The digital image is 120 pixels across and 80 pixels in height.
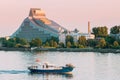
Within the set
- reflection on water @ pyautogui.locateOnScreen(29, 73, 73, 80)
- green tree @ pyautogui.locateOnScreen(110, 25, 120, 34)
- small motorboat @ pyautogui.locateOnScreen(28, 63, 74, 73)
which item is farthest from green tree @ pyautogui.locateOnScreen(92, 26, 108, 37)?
reflection on water @ pyautogui.locateOnScreen(29, 73, 73, 80)

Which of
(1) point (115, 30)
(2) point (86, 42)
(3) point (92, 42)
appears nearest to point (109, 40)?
(3) point (92, 42)

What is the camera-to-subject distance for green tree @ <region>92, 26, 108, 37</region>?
8565 centimetres

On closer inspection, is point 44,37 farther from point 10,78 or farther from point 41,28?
point 10,78

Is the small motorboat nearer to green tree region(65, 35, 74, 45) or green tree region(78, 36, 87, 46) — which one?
green tree region(78, 36, 87, 46)

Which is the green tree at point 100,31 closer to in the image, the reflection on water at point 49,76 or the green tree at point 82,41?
the green tree at point 82,41

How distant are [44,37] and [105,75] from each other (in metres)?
59.5

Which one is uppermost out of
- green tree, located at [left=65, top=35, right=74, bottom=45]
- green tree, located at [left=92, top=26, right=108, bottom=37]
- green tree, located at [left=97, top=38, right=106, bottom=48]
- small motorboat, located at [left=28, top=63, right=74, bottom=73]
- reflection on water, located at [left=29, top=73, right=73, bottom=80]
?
green tree, located at [left=92, top=26, right=108, bottom=37]

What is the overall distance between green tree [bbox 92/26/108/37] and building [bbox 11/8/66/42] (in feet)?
27.2

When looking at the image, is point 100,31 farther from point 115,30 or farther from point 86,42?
point 86,42

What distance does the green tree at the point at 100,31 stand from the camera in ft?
281

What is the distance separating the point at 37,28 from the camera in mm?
99625

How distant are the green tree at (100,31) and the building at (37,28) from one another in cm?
828

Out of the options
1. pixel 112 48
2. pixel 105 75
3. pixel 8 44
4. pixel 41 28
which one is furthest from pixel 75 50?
Result: pixel 105 75

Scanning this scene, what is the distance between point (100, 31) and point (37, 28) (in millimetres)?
15357
